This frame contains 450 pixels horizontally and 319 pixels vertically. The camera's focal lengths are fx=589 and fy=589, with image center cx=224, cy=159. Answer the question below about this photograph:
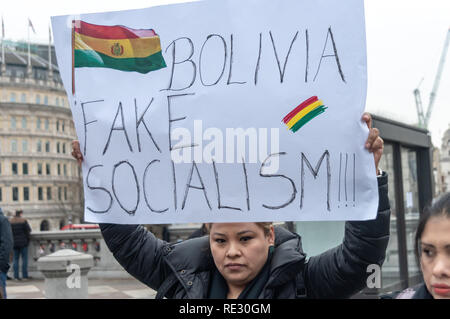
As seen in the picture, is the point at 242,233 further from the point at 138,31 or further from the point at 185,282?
the point at 138,31

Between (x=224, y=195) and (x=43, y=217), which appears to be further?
(x=43, y=217)

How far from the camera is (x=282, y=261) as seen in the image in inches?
87.7

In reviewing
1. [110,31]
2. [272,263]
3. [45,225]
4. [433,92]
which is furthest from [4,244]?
[45,225]

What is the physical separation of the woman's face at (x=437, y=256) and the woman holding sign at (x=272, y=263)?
1.21 feet

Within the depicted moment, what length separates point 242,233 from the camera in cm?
227

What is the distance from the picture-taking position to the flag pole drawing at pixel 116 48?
8.31 feet

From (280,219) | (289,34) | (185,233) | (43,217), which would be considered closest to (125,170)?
(280,219)

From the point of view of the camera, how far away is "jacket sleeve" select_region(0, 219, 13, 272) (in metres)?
5.56

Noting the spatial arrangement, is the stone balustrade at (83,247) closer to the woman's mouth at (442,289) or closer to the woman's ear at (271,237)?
the woman's ear at (271,237)

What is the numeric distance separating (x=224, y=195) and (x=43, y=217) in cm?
9072

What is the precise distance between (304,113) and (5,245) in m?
4.20

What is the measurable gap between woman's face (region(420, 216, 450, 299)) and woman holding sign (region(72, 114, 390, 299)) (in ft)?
1.21

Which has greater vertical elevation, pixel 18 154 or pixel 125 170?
pixel 18 154
